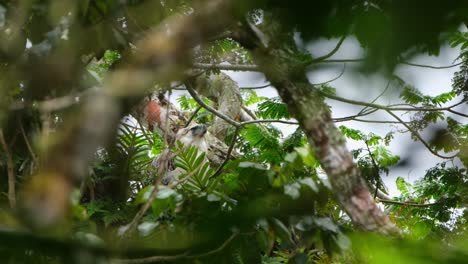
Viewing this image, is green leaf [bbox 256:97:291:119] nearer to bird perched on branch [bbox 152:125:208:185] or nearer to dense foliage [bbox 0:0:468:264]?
bird perched on branch [bbox 152:125:208:185]

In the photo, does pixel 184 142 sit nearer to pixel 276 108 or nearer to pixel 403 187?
pixel 276 108

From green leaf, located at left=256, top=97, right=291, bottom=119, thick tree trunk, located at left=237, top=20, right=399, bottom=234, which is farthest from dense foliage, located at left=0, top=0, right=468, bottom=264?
green leaf, located at left=256, top=97, right=291, bottom=119

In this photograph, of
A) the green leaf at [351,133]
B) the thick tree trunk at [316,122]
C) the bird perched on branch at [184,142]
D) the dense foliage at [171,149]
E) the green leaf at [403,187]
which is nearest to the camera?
the dense foliage at [171,149]

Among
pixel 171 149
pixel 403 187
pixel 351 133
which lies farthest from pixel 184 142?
pixel 403 187

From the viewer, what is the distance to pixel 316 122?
26.9 inches

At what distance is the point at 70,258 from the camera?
1.62 ft

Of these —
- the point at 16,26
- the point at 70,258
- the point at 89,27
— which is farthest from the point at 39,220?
the point at 89,27

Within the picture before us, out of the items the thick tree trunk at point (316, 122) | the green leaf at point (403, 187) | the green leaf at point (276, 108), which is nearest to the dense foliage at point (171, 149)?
the thick tree trunk at point (316, 122)

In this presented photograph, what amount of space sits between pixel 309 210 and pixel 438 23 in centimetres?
66

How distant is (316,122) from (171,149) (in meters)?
0.73

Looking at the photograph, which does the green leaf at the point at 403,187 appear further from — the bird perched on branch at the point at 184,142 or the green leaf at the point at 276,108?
the bird perched on branch at the point at 184,142

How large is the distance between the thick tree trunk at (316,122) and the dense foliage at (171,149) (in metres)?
0.04

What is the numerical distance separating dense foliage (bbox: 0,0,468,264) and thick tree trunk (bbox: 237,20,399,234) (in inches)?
1.4

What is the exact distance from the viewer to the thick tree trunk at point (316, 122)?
64 centimetres
